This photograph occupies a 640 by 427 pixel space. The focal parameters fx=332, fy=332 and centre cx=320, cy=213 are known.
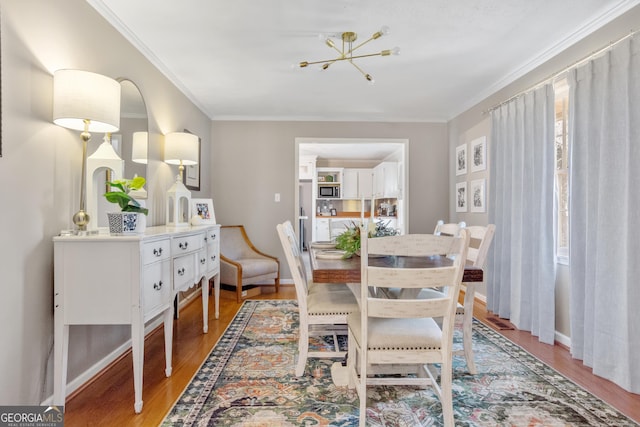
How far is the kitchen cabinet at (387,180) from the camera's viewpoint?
Answer: 6652mm

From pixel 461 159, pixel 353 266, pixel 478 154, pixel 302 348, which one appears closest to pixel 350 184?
pixel 461 159

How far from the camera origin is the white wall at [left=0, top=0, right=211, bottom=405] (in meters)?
1.49

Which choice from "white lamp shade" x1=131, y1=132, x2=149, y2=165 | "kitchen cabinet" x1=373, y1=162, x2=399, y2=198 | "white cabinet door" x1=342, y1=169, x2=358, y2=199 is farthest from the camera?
"white cabinet door" x1=342, y1=169, x2=358, y2=199

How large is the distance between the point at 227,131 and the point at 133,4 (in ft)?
8.59

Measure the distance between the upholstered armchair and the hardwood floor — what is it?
3.01 feet

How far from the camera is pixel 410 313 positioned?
1.47 meters

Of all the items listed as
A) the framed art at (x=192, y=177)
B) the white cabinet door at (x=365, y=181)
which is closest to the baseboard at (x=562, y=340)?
the framed art at (x=192, y=177)

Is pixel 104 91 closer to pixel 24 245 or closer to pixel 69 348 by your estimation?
pixel 24 245

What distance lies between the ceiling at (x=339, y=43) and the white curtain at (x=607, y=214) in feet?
1.55

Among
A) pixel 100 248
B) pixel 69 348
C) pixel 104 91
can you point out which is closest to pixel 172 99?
pixel 104 91

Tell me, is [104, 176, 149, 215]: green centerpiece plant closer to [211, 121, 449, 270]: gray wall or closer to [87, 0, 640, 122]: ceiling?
[87, 0, 640, 122]: ceiling

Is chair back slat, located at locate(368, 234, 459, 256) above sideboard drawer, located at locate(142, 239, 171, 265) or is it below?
above

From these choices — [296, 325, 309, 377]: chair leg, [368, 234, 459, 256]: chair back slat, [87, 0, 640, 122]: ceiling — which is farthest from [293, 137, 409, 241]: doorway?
[368, 234, 459, 256]: chair back slat

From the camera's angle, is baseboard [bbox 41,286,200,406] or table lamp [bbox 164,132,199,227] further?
table lamp [bbox 164,132,199,227]
